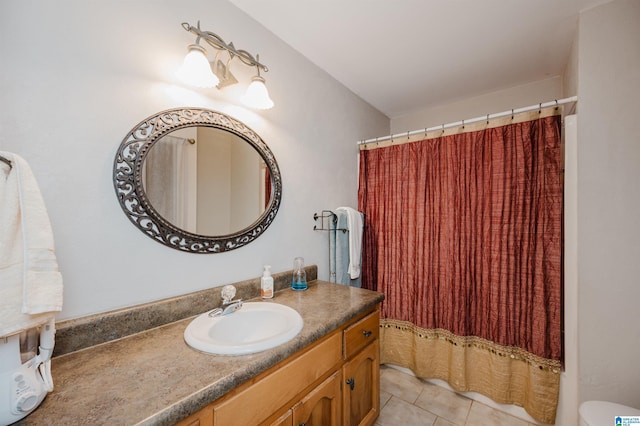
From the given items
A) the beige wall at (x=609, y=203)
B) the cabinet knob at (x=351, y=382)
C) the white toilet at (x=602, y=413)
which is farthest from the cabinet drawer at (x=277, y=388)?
the beige wall at (x=609, y=203)

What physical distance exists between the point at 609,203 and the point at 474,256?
2.41 ft

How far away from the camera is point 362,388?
1.36m

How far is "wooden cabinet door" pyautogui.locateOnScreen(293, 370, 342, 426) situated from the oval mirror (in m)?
0.76

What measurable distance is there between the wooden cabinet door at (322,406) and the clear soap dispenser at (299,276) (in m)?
0.52

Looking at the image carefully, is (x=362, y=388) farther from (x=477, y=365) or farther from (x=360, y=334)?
(x=477, y=365)

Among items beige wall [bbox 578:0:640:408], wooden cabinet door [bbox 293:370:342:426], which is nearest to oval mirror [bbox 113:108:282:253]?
wooden cabinet door [bbox 293:370:342:426]

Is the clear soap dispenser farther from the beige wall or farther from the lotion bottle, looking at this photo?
the beige wall

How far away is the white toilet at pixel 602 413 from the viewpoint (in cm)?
110

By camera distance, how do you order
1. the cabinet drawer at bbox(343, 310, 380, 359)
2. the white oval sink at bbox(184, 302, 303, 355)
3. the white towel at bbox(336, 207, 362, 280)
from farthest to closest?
the white towel at bbox(336, 207, 362, 280) → the cabinet drawer at bbox(343, 310, 380, 359) → the white oval sink at bbox(184, 302, 303, 355)

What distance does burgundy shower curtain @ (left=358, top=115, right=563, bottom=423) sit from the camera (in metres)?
1.59

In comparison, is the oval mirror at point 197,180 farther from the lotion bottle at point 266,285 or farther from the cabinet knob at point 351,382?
the cabinet knob at point 351,382

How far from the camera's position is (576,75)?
1.47 m

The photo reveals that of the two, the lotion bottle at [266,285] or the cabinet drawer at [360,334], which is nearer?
the cabinet drawer at [360,334]

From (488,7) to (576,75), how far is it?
65cm
